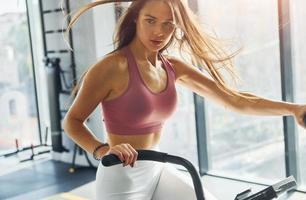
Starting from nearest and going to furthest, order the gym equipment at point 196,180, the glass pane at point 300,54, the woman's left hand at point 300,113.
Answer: the gym equipment at point 196,180, the woman's left hand at point 300,113, the glass pane at point 300,54

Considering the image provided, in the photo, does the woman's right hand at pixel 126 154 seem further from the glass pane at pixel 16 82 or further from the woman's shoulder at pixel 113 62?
the glass pane at pixel 16 82

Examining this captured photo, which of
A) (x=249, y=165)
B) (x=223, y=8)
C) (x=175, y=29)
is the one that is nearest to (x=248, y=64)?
(x=223, y=8)

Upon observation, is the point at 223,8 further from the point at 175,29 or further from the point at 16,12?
the point at 16,12

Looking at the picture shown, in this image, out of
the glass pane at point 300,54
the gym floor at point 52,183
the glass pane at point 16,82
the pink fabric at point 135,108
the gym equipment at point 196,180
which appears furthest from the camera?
the glass pane at point 16,82

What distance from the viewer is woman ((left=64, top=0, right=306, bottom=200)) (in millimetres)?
1492

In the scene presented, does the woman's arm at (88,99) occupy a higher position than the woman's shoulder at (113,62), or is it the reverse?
the woman's shoulder at (113,62)

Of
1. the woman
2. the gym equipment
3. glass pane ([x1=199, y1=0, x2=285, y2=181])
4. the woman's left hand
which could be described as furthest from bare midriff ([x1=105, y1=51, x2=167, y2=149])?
glass pane ([x1=199, y1=0, x2=285, y2=181])

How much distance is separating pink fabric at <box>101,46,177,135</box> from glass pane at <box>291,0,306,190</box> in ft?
7.01

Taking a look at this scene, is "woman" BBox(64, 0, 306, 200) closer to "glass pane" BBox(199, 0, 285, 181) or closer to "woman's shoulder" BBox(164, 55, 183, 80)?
"woman's shoulder" BBox(164, 55, 183, 80)

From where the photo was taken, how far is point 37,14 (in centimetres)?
561

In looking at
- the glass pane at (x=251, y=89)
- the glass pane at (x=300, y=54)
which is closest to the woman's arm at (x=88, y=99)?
the glass pane at (x=251, y=89)

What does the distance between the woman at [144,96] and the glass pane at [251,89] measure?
1.79 metres

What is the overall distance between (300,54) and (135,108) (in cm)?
235

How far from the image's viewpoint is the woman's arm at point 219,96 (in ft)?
5.23
